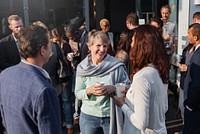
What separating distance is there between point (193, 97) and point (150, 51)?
4.79 ft

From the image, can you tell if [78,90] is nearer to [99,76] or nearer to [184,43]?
[99,76]

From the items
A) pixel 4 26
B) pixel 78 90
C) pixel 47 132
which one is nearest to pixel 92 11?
pixel 4 26

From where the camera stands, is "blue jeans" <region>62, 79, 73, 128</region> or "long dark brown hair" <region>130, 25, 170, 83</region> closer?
"long dark brown hair" <region>130, 25, 170, 83</region>

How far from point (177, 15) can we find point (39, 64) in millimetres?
5520

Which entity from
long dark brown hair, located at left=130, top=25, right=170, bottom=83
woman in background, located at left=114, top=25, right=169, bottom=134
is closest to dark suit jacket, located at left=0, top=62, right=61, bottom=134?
woman in background, located at left=114, top=25, right=169, bottom=134

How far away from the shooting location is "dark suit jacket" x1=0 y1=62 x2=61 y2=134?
1597 mm

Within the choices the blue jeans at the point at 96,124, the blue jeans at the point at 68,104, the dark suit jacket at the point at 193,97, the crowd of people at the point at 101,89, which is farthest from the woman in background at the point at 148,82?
the blue jeans at the point at 68,104

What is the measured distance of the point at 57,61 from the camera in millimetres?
3838

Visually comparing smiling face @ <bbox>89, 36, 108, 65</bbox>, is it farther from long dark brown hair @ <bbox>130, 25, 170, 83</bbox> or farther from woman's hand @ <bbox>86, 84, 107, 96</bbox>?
long dark brown hair @ <bbox>130, 25, 170, 83</bbox>

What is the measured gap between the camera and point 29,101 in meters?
1.61

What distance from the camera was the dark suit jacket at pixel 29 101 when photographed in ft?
5.24

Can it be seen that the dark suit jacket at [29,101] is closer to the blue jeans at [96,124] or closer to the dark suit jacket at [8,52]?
the blue jeans at [96,124]

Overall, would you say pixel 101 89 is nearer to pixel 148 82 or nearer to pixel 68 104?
pixel 148 82

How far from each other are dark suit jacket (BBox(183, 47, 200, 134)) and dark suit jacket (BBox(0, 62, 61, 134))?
6.67 feet
